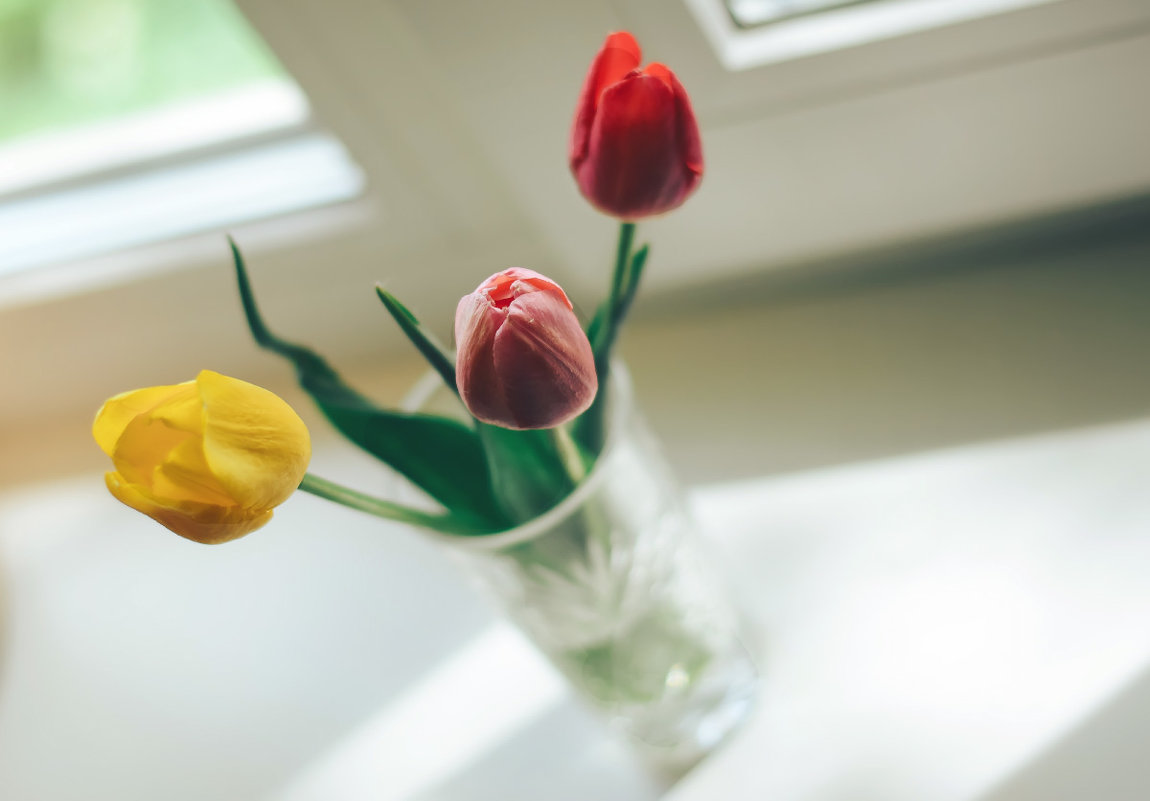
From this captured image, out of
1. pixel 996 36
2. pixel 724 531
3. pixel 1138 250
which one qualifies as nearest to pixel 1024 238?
pixel 1138 250

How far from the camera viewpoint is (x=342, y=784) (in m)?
0.51

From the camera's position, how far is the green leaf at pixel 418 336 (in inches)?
10.5

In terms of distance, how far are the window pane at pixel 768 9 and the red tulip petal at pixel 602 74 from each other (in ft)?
0.78

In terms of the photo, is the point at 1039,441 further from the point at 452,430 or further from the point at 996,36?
the point at 452,430

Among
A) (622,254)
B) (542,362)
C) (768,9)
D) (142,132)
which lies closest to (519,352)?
(542,362)

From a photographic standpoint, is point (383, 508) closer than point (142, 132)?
Yes

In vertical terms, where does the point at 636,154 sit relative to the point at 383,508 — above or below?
above

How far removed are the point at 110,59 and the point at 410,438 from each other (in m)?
0.48

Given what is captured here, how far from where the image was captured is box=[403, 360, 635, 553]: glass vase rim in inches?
13.6

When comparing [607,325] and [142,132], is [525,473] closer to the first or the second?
[607,325]

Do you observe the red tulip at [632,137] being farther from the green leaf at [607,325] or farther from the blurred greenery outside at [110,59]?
the blurred greenery outside at [110,59]

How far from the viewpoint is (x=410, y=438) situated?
1.10ft

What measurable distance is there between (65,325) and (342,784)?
0.41 meters

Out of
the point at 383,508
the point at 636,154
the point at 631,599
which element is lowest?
the point at 631,599
